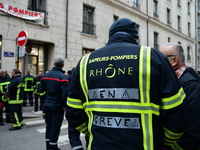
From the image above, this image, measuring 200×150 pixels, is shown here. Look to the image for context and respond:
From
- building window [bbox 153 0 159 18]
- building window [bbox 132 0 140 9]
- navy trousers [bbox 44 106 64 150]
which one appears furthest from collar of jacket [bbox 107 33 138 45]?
building window [bbox 153 0 159 18]

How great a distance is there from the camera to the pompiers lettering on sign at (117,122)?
1.45 meters

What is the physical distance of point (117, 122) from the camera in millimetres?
1495

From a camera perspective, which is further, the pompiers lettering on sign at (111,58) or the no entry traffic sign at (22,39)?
the no entry traffic sign at (22,39)

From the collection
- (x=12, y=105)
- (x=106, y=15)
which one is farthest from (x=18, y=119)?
(x=106, y=15)

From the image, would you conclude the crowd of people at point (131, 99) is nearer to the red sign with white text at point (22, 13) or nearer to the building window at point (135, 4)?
the red sign with white text at point (22, 13)

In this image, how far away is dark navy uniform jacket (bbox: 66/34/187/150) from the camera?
1.42 m

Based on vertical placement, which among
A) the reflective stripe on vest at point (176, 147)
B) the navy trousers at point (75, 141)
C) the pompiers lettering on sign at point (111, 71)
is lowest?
the navy trousers at point (75, 141)

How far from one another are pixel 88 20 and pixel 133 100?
45.1 ft

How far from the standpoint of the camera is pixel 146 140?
1.41 metres

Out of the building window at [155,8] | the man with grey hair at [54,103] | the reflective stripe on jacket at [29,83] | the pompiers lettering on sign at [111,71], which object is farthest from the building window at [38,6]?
the building window at [155,8]

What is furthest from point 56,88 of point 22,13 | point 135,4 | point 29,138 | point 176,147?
point 135,4

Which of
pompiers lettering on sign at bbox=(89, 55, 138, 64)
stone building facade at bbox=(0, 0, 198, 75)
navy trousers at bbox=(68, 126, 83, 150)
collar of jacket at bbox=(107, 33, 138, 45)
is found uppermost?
stone building facade at bbox=(0, 0, 198, 75)

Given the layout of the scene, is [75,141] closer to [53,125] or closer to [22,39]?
[53,125]

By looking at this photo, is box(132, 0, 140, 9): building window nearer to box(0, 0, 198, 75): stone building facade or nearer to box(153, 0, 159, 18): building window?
box(0, 0, 198, 75): stone building facade
